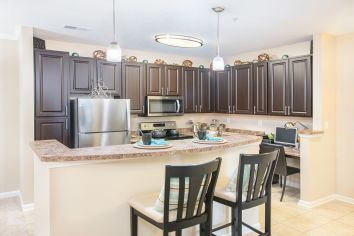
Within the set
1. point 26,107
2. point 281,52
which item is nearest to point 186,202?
point 26,107

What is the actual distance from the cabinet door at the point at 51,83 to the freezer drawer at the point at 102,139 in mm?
455

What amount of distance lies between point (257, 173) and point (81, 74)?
3.13 meters

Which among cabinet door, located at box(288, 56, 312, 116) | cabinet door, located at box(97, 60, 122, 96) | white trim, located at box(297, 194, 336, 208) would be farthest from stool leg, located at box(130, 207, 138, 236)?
cabinet door, located at box(288, 56, 312, 116)

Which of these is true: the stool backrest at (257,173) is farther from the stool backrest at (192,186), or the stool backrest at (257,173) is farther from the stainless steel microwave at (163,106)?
the stainless steel microwave at (163,106)

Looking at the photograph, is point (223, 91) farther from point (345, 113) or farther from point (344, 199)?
point (344, 199)

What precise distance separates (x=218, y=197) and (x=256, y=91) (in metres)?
2.99

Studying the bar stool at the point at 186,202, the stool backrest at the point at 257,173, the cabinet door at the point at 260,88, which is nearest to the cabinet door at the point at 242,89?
the cabinet door at the point at 260,88

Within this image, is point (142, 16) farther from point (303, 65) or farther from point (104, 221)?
point (303, 65)

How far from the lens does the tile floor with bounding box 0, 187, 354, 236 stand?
3.17m

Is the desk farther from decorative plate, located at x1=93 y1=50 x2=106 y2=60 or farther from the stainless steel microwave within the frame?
decorative plate, located at x1=93 y1=50 x2=106 y2=60

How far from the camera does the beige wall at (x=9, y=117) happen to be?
13.9 feet

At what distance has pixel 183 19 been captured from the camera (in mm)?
3307

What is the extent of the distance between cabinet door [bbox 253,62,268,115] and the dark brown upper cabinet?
1379 millimetres

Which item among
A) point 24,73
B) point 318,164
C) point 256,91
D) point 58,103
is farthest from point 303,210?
point 24,73
